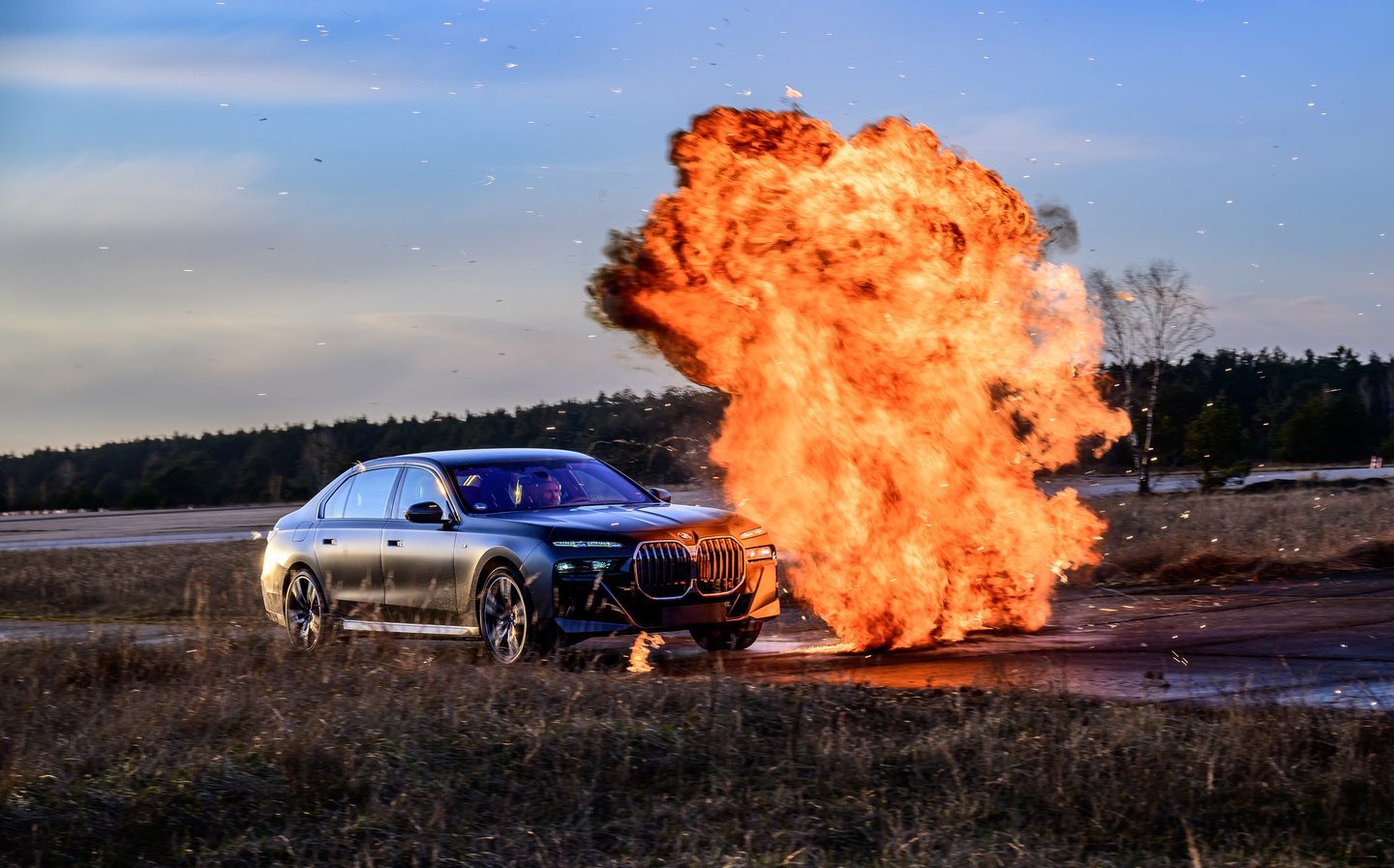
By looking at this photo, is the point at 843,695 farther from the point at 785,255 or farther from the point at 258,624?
the point at 258,624

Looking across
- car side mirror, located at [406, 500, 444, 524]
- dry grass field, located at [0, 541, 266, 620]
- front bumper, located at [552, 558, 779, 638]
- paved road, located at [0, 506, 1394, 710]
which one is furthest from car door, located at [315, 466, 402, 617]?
dry grass field, located at [0, 541, 266, 620]

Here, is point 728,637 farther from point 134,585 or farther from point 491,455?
point 134,585

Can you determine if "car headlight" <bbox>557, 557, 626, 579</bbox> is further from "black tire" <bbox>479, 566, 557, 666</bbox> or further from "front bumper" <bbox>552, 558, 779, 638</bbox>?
"black tire" <bbox>479, 566, 557, 666</bbox>

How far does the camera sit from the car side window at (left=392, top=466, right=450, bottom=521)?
41.7ft

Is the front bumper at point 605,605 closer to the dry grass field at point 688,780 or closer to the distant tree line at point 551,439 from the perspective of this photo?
the dry grass field at point 688,780

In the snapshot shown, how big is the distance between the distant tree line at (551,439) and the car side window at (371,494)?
12435 millimetres

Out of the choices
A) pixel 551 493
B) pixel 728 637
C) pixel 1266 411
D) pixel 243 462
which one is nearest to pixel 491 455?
pixel 551 493

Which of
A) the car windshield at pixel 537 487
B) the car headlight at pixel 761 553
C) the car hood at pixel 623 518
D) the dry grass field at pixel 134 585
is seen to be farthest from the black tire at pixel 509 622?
the dry grass field at pixel 134 585

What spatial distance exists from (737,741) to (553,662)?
3.15 meters

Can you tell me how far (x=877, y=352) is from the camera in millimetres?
12008

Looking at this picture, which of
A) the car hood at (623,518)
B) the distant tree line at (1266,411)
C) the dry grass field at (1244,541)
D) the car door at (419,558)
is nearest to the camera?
the car hood at (623,518)

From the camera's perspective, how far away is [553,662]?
10.7m

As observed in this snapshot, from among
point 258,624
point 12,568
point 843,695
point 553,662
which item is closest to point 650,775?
point 843,695

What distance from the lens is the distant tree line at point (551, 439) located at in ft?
189
